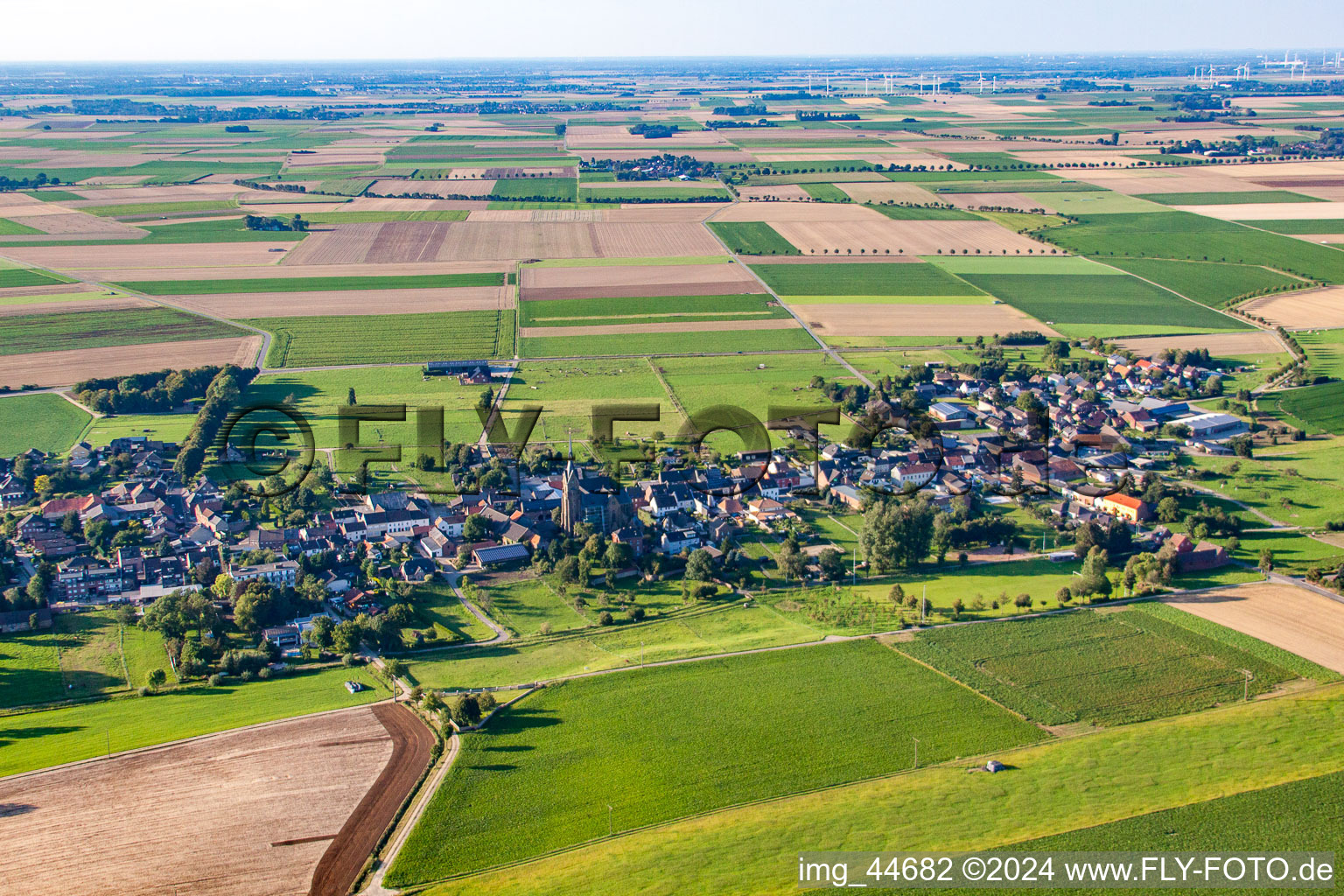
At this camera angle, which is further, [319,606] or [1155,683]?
[319,606]

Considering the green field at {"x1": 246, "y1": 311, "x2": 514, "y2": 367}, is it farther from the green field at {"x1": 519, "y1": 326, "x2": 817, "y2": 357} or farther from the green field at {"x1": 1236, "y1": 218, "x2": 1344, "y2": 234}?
the green field at {"x1": 1236, "y1": 218, "x2": 1344, "y2": 234}

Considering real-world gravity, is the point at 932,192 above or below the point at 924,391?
above

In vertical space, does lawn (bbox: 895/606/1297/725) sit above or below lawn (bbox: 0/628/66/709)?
above

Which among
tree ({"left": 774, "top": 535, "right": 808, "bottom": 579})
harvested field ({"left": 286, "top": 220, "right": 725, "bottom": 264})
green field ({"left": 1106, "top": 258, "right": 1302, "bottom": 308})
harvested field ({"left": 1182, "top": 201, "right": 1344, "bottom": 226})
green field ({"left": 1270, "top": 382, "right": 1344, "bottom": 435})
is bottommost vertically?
tree ({"left": 774, "top": 535, "right": 808, "bottom": 579})

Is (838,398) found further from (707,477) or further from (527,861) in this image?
(527,861)

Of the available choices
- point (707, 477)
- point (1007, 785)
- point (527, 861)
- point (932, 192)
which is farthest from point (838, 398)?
point (932, 192)

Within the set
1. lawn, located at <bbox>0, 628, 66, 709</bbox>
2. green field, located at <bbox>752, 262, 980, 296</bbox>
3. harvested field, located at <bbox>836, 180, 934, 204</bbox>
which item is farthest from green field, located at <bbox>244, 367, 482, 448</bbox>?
harvested field, located at <bbox>836, 180, 934, 204</bbox>

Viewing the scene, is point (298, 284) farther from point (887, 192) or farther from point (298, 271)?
point (887, 192)
